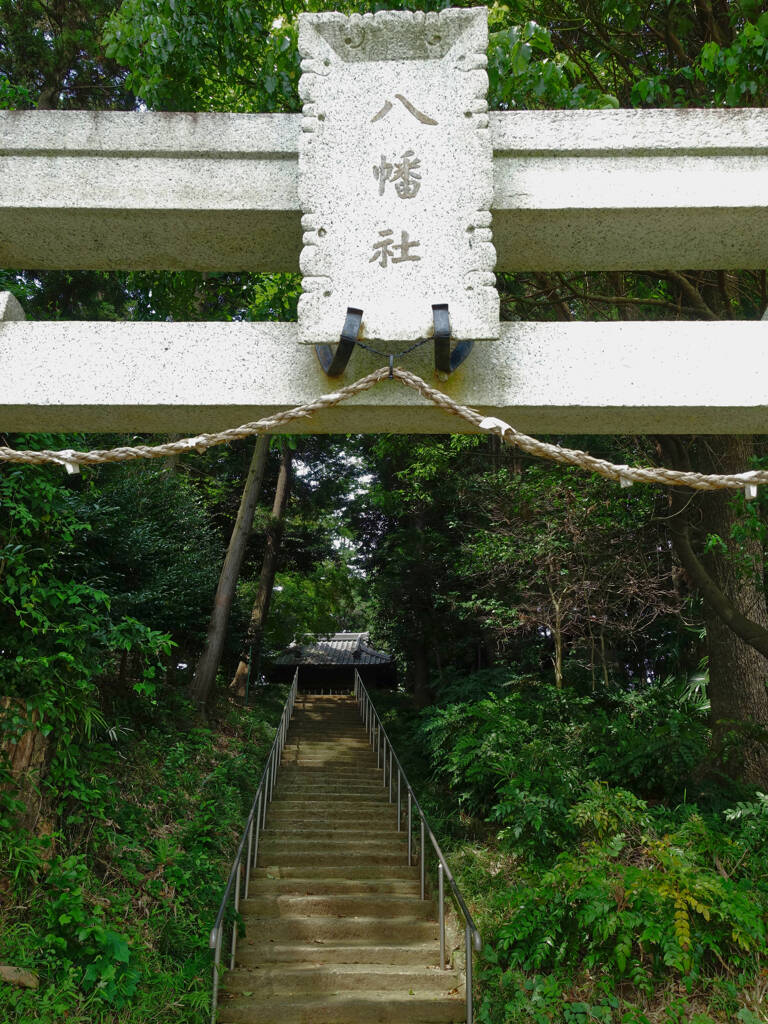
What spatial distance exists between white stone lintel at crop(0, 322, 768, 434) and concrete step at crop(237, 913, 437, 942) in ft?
16.3

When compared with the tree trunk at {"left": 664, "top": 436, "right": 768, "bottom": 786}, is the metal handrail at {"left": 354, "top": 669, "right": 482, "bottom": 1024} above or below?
below

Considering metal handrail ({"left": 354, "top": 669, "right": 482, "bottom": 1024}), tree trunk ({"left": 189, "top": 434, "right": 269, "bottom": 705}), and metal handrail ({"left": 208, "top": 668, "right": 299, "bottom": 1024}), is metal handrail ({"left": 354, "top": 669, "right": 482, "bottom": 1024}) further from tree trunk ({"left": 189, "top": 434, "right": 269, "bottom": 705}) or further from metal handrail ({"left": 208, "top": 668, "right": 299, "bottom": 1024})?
tree trunk ({"left": 189, "top": 434, "right": 269, "bottom": 705})

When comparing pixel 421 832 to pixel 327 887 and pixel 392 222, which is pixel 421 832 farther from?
pixel 392 222

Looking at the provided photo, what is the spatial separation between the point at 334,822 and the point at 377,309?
7.24 meters

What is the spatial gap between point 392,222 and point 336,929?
5621 mm

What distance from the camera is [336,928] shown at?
6094mm

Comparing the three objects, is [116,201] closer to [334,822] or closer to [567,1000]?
[567,1000]

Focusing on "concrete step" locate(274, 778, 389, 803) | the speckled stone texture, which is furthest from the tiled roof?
the speckled stone texture

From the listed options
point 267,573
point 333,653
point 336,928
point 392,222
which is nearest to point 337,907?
point 336,928

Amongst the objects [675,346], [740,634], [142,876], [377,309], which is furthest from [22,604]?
[740,634]

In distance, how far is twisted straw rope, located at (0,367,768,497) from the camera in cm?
238

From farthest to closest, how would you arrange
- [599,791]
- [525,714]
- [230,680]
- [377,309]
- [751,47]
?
[230,680] < [525,714] < [599,791] < [751,47] < [377,309]

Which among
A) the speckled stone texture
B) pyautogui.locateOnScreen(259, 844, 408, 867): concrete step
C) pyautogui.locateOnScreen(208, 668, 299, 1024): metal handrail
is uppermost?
the speckled stone texture

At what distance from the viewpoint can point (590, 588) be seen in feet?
28.2
